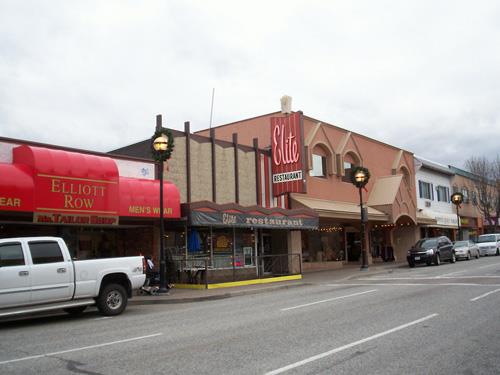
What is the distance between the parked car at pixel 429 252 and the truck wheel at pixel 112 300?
834 inches

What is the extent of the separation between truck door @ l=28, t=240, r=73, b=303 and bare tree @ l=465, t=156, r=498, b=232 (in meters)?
51.4

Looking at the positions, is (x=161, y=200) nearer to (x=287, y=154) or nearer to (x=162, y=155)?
(x=162, y=155)

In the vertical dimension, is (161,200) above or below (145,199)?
below

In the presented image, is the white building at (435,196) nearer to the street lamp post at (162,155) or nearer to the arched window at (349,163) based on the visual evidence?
the arched window at (349,163)

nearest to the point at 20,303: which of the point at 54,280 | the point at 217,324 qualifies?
the point at 54,280

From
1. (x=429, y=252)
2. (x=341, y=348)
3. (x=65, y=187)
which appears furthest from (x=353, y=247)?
(x=341, y=348)

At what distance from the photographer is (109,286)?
13.0 meters

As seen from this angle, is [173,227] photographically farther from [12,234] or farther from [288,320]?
[288,320]

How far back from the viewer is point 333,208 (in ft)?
93.0

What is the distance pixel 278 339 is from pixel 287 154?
1745 centimetres

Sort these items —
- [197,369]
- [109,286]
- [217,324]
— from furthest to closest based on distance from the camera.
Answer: [109,286] → [217,324] → [197,369]

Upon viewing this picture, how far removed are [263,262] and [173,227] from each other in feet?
16.4

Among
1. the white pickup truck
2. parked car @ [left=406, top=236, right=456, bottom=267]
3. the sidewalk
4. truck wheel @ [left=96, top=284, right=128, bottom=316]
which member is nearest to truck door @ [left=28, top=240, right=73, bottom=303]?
the white pickup truck

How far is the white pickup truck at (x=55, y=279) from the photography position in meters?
11.2
